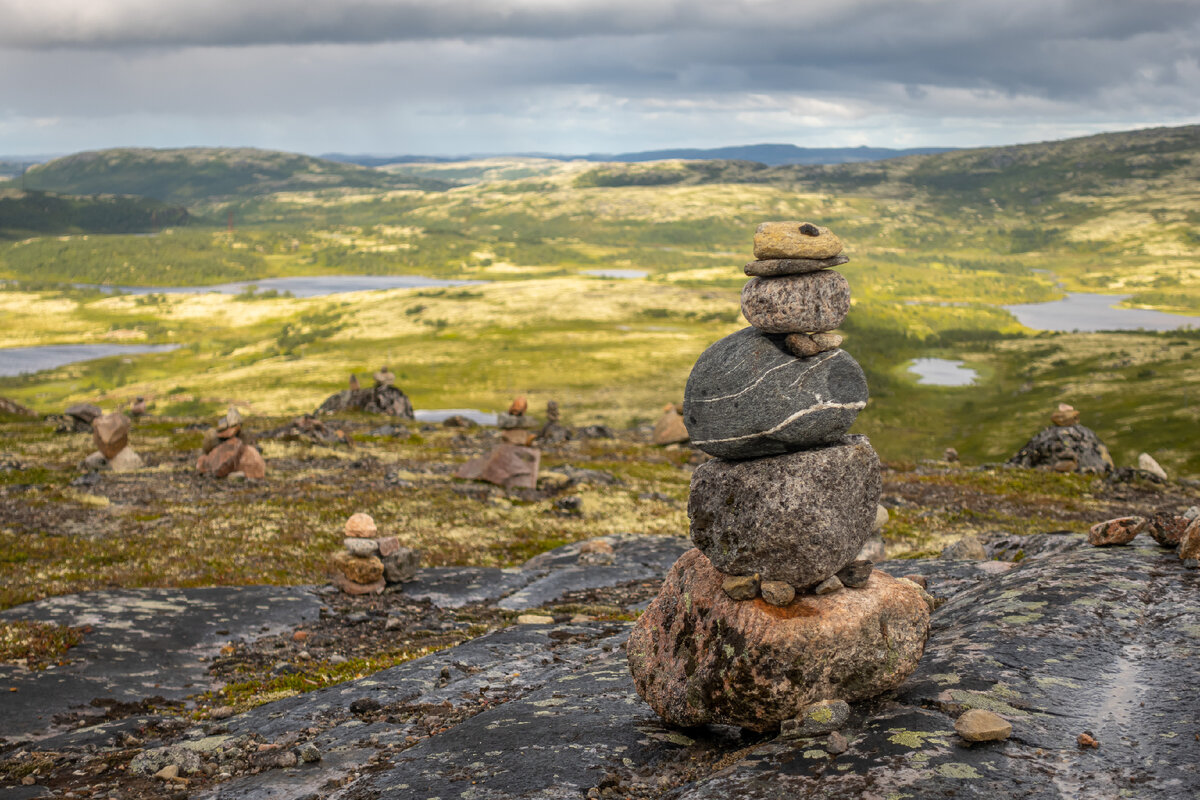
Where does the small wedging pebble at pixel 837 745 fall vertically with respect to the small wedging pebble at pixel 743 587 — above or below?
below

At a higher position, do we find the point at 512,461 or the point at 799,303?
the point at 799,303

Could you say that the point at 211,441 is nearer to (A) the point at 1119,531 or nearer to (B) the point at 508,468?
(B) the point at 508,468

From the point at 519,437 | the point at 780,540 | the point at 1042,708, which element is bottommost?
the point at 519,437

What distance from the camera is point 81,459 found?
60.7 meters

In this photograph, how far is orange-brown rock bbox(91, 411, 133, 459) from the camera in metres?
57.3

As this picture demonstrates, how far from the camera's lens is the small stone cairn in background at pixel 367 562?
33094mm

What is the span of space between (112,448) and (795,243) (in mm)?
58162

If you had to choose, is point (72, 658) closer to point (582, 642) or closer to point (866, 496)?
point (582, 642)

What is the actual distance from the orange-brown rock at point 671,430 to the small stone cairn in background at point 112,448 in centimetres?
5303

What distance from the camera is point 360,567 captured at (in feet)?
108

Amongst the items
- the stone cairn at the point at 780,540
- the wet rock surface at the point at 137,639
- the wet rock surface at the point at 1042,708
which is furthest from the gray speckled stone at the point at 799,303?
the wet rock surface at the point at 137,639

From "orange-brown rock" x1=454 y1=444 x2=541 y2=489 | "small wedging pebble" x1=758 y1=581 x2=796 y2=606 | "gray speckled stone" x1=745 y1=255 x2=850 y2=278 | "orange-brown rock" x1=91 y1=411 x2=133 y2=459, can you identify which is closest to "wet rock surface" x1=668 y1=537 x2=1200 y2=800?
"small wedging pebble" x1=758 y1=581 x2=796 y2=606

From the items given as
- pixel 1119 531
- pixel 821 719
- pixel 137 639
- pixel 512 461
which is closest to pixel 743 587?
pixel 821 719

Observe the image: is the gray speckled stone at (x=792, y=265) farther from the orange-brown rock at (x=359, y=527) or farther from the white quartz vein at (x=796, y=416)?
the orange-brown rock at (x=359, y=527)
